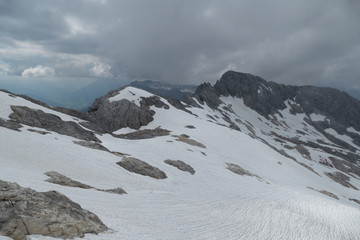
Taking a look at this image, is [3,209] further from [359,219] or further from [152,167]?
[359,219]

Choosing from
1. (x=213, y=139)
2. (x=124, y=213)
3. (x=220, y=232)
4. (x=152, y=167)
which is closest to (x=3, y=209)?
(x=124, y=213)

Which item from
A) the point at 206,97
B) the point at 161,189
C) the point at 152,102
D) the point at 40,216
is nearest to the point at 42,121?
the point at 161,189

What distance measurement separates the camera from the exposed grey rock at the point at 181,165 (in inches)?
1341

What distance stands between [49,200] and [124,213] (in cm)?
507

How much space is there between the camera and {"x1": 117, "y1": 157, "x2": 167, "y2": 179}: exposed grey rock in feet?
90.4

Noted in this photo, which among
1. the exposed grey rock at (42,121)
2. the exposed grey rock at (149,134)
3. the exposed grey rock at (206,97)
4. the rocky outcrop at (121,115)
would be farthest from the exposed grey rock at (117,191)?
the exposed grey rock at (206,97)

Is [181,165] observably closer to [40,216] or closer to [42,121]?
[42,121]

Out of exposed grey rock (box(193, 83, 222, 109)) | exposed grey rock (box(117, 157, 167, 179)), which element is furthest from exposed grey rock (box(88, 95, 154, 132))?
exposed grey rock (box(193, 83, 222, 109))

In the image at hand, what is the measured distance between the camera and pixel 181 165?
35031 millimetres

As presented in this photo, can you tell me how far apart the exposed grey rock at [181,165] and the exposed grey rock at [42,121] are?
1604 cm

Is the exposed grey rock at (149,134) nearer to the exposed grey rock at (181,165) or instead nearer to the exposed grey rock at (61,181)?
the exposed grey rock at (181,165)

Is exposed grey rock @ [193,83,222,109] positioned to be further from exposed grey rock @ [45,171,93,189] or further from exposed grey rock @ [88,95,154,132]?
exposed grey rock @ [45,171,93,189]

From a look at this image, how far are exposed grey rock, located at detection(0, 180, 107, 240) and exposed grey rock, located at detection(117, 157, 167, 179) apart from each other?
15.0 meters

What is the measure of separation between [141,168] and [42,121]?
73.8ft
